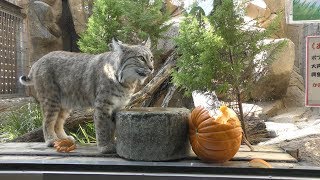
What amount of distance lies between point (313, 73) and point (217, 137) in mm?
515

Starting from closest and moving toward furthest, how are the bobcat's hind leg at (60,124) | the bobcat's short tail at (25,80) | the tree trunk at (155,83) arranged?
the bobcat's short tail at (25,80)
the bobcat's hind leg at (60,124)
the tree trunk at (155,83)

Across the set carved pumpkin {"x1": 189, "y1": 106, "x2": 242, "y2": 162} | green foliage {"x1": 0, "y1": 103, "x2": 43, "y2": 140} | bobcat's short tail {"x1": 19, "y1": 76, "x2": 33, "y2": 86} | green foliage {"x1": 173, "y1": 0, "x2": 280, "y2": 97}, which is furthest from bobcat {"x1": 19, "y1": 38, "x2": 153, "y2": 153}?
carved pumpkin {"x1": 189, "y1": 106, "x2": 242, "y2": 162}

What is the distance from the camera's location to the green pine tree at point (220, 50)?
2359mm

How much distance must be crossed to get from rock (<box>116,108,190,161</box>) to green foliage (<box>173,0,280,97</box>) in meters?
0.50

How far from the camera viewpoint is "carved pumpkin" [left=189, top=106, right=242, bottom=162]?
1.92m

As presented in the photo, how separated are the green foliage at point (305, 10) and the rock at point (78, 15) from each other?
1.08 meters

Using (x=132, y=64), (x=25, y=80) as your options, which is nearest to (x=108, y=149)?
(x=132, y=64)

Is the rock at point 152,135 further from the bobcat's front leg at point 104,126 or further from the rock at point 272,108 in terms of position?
the rock at point 272,108

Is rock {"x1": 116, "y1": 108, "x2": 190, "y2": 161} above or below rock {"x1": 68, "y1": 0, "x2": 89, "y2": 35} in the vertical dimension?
below

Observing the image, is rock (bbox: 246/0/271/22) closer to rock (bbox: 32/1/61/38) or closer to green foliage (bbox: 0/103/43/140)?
rock (bbox: 32/1/61/38)

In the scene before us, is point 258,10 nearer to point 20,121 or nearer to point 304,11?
point 304,11

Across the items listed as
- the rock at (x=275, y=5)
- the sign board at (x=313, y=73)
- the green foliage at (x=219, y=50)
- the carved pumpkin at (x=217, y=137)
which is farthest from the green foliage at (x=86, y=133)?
the sign board at (x=313, y=73)

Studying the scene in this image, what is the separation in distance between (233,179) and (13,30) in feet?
4.15

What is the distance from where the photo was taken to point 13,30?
6.72ft
